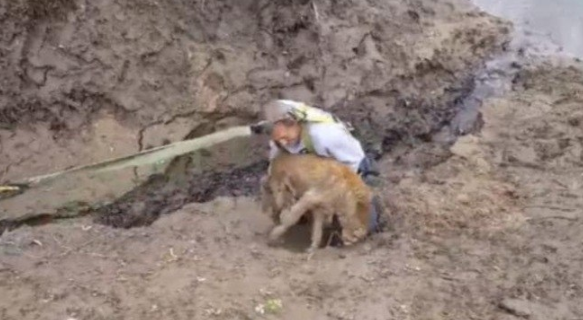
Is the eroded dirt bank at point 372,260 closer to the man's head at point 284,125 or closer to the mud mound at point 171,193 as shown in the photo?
the mud mound at point 171,193

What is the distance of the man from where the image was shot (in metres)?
6.04

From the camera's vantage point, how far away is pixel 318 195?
6008mm

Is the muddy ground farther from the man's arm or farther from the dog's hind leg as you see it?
the man's arm

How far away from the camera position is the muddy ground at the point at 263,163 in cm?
549

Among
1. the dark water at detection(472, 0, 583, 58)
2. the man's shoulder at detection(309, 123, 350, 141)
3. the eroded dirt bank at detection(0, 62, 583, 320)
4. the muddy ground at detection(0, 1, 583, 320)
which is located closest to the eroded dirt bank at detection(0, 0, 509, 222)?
the muddy ground at detection(0, 1, 583, 320)

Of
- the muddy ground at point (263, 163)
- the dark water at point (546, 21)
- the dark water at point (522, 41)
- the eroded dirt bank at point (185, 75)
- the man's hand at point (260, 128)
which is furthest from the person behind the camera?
the dark water at point (546, 21)

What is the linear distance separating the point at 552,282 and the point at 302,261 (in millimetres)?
1371

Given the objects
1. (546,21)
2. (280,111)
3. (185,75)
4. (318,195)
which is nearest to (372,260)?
(318,195)

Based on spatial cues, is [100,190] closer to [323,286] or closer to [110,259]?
[110,259]

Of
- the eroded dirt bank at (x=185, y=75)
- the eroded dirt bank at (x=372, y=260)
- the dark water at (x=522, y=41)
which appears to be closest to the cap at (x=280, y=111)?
the eroded dirt bank at (x=372, y=260)

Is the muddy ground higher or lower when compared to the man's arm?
lower

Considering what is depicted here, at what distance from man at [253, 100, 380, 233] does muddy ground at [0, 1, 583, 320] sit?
0.53 m

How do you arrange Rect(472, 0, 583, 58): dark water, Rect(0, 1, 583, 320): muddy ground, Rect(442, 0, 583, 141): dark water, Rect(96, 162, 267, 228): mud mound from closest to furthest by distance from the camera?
1. Rect(0, 1, 583, 320): muddy ground
2. Rect(96, 162, 267, 228): mud mound
3. Rect(442, 0, 583, 141): dark water
4. Rect(472, 0, 583, 58): dark water

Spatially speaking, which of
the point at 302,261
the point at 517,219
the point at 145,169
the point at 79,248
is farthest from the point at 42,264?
the point at 517,219
